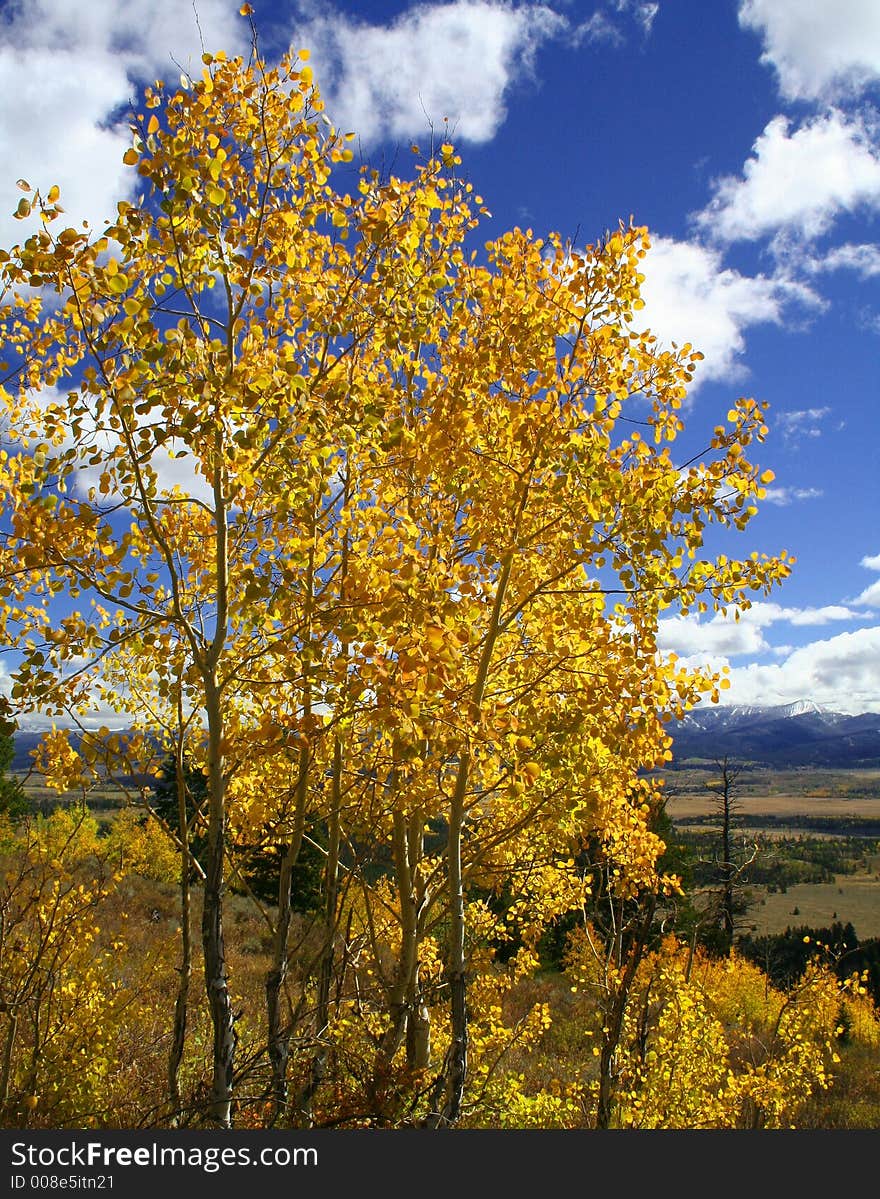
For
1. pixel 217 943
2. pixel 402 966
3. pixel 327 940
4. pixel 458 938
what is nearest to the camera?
pixel 217 943

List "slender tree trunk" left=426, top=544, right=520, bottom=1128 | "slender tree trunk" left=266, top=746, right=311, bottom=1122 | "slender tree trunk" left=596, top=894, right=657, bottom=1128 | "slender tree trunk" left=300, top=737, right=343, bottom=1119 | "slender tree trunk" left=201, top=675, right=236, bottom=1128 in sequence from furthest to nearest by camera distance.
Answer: "slender tree trunk" left=596, top=894, right=657, bottom=1128 → "slender tree trunk" left=426, top=544, right=520, bottom=1128 → "slender tree trunk" left=300, top=737, right=343, bottom=1119 → "slender tree trunk" left=266, top=746, right=311, bottom=1122 → "slender tree trunk" left=201, top=675, right=236, bottom=1128

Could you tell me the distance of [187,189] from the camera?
2939mm

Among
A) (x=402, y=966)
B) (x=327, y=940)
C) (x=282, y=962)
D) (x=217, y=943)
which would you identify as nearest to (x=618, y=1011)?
(x=402, y=966)

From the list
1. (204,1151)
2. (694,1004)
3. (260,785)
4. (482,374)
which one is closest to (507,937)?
(694,1004)

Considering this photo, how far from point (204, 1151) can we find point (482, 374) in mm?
5093

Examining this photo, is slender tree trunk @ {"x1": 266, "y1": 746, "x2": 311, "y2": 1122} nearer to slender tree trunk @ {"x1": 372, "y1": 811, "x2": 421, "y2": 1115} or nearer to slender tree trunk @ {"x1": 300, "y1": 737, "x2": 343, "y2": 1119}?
slender tree trunk @ {"x1": 300, "y1": 737, "x2": 343, "y2": 1119}

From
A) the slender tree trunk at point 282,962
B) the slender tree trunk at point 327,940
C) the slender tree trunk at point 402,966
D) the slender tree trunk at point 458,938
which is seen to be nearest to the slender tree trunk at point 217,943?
the slender tree trunk at point 282,962

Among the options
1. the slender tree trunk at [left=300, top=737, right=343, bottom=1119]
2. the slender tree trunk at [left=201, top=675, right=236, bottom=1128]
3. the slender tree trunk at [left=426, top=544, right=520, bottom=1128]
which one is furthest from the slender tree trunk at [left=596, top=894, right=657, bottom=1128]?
the slender tree trunk at [left=201, top=675, right=236, bottom=1128]

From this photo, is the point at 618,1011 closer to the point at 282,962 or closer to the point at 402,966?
the point at 402,966

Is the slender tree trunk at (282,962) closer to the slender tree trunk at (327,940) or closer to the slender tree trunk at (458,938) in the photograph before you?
the slender tree trunk at (327,940)

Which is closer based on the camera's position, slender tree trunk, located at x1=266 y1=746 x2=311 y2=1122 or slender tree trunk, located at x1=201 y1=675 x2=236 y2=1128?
slender tree trunk, located at x1=201 y1=675 x2=236 y2=1128

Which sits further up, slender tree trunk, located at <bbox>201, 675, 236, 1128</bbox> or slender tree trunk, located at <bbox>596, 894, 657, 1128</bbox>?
slender tree trunk, located at <bbox>201, 675, 236, 1128</bbox>

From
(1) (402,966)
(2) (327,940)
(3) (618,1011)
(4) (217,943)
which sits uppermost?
(4) (217,943)

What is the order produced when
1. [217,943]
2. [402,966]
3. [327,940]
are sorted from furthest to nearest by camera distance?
[402,966], [327,940], [217,943]
